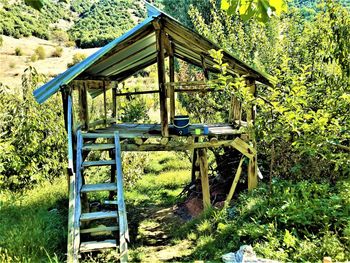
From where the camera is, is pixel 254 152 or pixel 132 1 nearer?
pixel 254 152

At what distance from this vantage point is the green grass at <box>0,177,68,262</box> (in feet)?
17.6

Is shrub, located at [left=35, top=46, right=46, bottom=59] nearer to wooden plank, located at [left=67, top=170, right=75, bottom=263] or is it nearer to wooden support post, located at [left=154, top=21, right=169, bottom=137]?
wooden support post, located at [left=154, top=21, right=169, bottom=137]

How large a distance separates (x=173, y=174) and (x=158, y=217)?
162 inches

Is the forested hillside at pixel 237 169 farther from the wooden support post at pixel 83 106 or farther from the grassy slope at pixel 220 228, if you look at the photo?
the wooden support post at pixel 83 106

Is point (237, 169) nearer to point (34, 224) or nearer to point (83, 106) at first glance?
point (83, 106)

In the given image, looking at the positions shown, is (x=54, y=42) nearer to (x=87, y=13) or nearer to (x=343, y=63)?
(x=87, y=13)

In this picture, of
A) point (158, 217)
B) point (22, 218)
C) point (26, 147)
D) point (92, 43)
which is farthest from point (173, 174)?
point (92, 43)

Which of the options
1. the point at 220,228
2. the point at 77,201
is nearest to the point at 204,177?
the point at 220,228

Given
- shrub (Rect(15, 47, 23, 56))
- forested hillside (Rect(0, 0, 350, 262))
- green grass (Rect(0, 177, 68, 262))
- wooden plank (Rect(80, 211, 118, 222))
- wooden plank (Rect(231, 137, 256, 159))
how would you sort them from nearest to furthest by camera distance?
1. forested hillside (Rect(0, 0, 350, 262))
2. green grass (Rect(0, 177, 68, 262))
3. wooden plank (Rect(80, 211, 118, 222))
4. wooden plank (Rect(231, 137, 256, 159))
5. shrub (Rect(15, 47, 23, 56))

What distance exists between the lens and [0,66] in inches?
1204

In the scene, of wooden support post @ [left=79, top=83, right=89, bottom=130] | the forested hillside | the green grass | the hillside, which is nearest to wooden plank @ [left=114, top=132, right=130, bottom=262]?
the forested hillside

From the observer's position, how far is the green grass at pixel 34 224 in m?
5.37

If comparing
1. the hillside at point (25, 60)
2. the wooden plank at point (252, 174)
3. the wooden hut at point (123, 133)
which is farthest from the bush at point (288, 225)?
the hillside at point (25, 60)

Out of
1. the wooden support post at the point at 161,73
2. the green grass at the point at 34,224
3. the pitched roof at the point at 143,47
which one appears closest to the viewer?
the green grass at the point at 34,224
